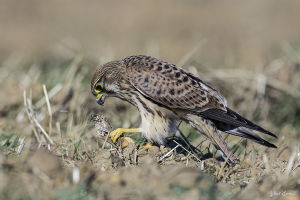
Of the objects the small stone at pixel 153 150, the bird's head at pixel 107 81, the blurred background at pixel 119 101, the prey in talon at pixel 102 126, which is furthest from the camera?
the bird's head at pixel 107 81

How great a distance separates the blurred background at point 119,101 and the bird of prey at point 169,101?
29 cm

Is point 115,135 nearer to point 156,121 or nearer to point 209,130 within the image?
point 156,121

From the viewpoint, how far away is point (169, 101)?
4.94 metres

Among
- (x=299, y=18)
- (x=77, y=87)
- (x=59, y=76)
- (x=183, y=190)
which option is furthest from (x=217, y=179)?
(x=299, y=18)

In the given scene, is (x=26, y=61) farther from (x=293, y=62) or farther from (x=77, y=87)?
(x=293, y=62)

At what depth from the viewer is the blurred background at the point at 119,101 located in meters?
3.41

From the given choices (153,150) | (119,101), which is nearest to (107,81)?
(153,150)

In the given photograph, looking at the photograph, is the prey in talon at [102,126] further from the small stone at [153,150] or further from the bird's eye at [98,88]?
the bird's eye at [98,88]

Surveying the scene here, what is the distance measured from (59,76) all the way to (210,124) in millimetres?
3128

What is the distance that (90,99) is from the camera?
6719 millimetres

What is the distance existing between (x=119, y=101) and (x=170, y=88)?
2.09 m

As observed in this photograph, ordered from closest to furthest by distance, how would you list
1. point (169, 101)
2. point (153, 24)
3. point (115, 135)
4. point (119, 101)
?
point (115, 135) < point (169, 101) < point (119, 101) < point (153, 24)

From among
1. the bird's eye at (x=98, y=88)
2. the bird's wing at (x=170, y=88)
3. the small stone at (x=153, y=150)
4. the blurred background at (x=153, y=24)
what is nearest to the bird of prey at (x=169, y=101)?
Result: the bird's wing at (x=170, y=88)

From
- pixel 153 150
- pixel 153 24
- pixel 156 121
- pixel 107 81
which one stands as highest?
pixel 107 81
